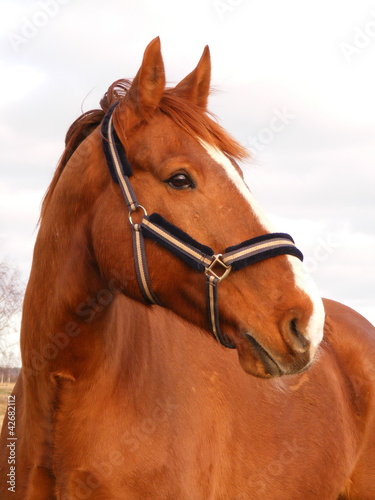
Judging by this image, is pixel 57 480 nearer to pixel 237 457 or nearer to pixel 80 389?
pixel 80 389

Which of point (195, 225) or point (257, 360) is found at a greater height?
point (195, 225)

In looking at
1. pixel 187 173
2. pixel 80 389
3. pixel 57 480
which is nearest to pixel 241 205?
pixel 187 173

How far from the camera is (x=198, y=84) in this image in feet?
14.6

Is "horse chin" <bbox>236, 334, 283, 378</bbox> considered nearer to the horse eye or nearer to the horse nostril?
the horse nostril

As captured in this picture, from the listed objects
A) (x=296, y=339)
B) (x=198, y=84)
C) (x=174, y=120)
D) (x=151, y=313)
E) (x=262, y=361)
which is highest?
(x=198, y=84)

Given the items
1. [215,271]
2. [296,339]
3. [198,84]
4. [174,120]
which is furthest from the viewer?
[198,84]

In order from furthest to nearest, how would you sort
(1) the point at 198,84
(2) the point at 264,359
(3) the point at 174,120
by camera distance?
(1) the point at 198,84 → (3) the point at 174,120 → (2) the point at 264,359

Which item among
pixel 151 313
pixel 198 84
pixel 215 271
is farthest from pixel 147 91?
pixel 151 313

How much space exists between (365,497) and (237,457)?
2.18 m

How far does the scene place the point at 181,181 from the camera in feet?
12.5

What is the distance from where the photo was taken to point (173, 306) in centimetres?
399

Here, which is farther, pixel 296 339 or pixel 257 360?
pixel 257 360

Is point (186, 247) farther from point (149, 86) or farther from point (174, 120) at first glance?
point (149, 86)

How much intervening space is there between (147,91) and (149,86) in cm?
4
